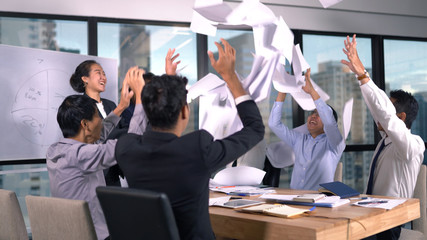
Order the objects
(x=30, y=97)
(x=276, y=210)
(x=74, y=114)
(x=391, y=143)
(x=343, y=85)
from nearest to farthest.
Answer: (x=276, y=210) → (x=74, y=114) → (x=391, y=143) → (x=30, y=97) → (x=343, y=85)

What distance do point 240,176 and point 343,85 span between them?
3.44 metres

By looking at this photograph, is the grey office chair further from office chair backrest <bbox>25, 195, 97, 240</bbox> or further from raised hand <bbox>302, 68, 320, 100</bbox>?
office chair backrest <bbox>25, 195, 97, 240</bbox>

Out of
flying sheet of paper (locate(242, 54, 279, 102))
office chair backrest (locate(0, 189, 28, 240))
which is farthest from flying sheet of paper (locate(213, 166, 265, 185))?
office chair backrest (locate(0, 189, 28, 240))

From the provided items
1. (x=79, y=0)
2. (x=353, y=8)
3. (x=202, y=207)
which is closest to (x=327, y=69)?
(x=353, y=8)

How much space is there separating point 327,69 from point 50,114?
3473 millimetres

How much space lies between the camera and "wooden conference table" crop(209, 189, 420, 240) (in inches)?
66.6

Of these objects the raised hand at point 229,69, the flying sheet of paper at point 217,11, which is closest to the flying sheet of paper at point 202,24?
the flying sheet of paper at point 217,11

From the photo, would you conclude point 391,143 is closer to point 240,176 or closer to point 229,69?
point 240,176

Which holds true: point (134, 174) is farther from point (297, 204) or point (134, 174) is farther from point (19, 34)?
point (19, 34)

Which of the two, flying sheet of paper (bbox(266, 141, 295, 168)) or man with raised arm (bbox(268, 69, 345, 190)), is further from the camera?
flying sheet of paper (bbox(266, 141, 295, 168))

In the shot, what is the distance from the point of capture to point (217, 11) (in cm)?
210

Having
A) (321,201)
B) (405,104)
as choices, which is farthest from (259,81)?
(405,104)

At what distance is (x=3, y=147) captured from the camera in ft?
12.6

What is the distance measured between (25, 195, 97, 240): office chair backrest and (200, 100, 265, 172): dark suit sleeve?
20.4 inches
